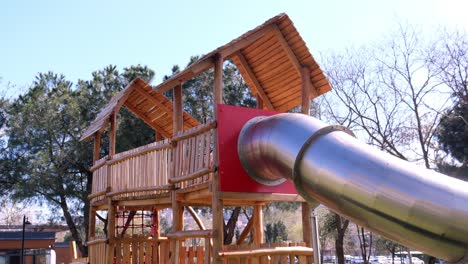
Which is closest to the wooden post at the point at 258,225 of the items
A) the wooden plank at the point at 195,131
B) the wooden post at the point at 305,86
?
the wooden post at the point at 305,86

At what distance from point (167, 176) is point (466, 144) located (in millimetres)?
16250

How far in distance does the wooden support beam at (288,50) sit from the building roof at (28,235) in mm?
24681

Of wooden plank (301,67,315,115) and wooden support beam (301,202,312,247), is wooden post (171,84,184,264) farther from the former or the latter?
wooden plank (301,67,315,115)

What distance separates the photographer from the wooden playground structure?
7.32 metres

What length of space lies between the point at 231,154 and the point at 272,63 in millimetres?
2792

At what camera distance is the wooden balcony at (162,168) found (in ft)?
24.6

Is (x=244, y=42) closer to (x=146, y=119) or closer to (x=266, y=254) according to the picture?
(x=266, y=254)

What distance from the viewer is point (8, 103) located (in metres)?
25.8

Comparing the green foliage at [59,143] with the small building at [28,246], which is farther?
the small building at [28,246]

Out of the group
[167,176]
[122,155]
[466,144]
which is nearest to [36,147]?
[122,155]

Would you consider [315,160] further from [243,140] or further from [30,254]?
[30,254]

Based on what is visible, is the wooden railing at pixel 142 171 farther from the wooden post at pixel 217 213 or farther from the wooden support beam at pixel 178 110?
the wooden post at pixel 217 213

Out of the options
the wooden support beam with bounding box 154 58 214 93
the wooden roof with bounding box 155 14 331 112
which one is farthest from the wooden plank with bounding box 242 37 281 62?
the wooden support beam with bounding box 154 58 214 93

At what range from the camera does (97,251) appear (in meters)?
10.9
